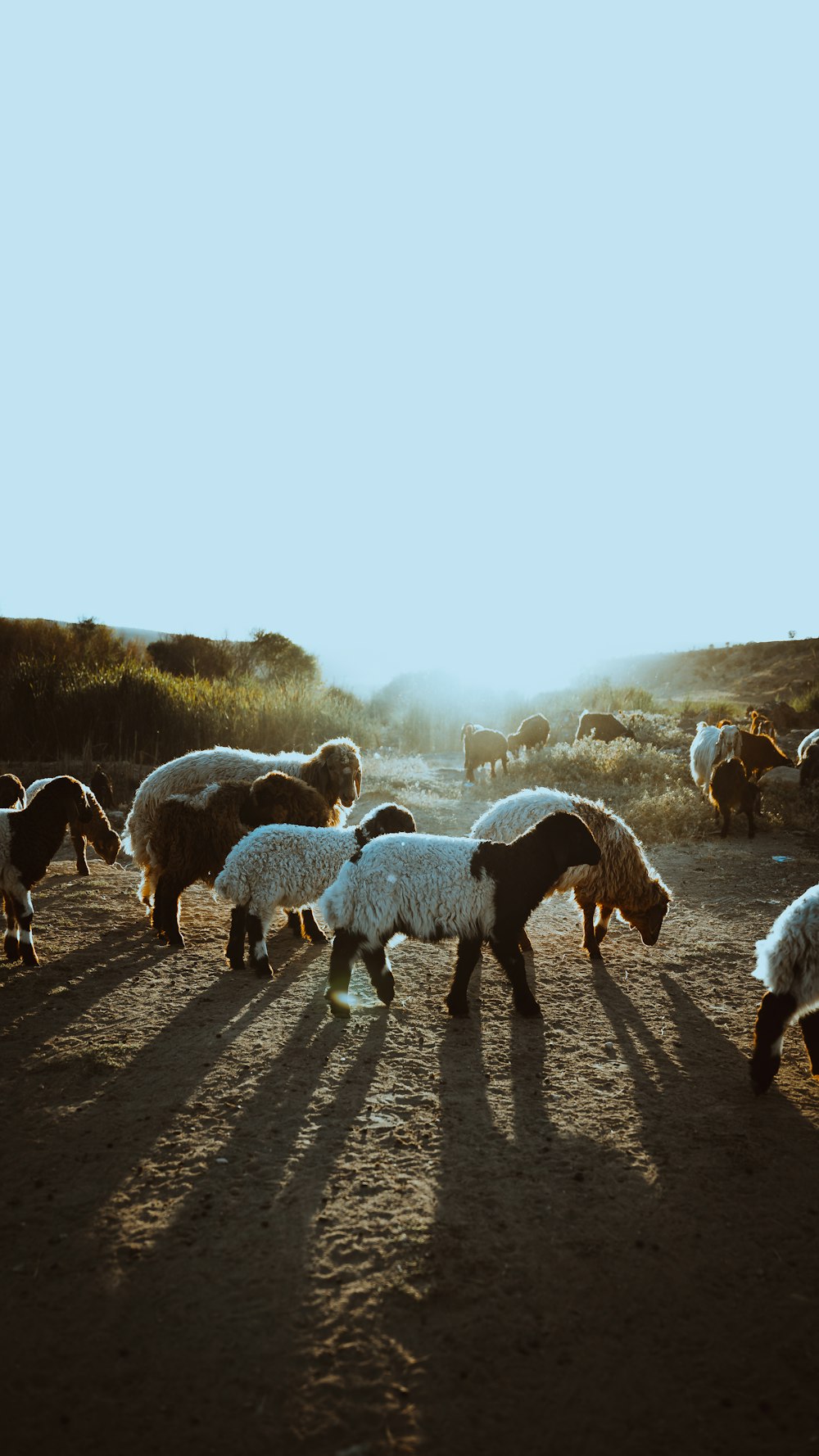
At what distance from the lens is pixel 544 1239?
3449 millimetres

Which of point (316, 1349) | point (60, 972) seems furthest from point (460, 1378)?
point (60, 972)

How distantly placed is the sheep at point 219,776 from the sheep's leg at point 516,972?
323cm

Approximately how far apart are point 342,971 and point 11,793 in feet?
16.7

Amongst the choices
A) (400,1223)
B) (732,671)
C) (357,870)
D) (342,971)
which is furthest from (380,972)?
(732,671)

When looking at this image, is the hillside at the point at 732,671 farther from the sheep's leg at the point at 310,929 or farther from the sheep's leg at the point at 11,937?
the sheep's leg at the point at 11,937

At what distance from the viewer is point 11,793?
8977 mm

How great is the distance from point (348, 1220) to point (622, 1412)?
1318 mm

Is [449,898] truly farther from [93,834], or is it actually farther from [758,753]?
[758,753]

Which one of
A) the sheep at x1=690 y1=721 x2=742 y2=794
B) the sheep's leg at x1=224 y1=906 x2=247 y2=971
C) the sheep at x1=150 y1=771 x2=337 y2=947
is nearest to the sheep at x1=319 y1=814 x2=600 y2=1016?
the sheep's leg at x1=224 y1=906 x2=247 y2=971

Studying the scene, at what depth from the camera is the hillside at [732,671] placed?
42875 mm

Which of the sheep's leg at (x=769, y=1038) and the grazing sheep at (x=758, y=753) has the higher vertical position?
the grazing sheep at (x=758, y=753)

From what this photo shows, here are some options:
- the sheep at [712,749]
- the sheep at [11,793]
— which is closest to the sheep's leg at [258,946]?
the sheep at [11,793]

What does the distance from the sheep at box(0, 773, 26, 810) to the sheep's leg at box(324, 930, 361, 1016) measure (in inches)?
190

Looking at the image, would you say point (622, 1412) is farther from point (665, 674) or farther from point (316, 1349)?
point (665, 674)
